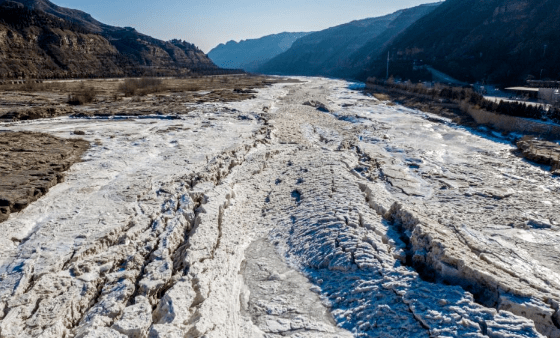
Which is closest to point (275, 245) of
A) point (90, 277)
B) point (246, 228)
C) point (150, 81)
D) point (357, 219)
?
point (246, 228)

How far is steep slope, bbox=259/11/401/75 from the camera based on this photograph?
486 feet

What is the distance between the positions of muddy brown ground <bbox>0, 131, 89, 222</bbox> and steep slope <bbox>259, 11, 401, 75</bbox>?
12773cm

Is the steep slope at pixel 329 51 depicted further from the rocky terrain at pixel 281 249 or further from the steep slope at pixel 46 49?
the rocky terrain at pixel 281 249

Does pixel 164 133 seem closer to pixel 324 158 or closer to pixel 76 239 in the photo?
pixel 324 158

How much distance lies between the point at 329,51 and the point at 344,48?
7.40 metres

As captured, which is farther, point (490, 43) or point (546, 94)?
point (490, 43)

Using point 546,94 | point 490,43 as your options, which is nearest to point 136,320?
point 546,94

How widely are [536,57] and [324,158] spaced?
51972mm

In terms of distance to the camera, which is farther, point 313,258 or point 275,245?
point 275,245

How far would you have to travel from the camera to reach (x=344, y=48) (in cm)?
15712

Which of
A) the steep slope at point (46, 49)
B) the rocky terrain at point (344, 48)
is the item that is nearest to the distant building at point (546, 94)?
the steep slope at point (46, 49)

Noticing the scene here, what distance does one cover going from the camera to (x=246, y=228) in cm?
719

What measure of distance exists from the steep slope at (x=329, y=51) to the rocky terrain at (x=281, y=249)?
12835 centimetres

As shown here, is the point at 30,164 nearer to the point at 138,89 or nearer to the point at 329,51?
the point at 138,89
